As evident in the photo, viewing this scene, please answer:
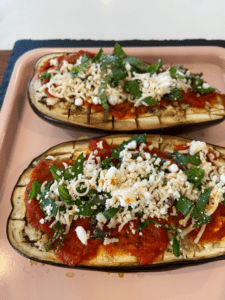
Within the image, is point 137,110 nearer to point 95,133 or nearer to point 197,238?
point 95,133

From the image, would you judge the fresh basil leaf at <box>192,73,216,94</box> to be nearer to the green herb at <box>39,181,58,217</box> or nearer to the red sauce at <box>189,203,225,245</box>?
the red sauce at <box>189,203,225,245</box>

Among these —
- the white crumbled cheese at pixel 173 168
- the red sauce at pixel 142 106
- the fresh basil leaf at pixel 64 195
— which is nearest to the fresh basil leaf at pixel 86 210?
the fresh basil leaf at pixel 64 195

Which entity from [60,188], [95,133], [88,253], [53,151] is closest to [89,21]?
[95,133]

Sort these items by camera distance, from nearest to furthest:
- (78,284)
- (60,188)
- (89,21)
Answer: (60,188) < (78,284) < (89,21)

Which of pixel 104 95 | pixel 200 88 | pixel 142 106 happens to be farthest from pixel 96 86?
pixel 200 88

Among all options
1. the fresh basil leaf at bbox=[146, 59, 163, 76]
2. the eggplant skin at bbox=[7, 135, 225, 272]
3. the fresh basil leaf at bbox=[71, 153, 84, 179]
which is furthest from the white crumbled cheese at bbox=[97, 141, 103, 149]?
the fresh basil leaf at bbox=[146, 59, 163, 76]

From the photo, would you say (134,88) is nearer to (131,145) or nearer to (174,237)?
(131,145)

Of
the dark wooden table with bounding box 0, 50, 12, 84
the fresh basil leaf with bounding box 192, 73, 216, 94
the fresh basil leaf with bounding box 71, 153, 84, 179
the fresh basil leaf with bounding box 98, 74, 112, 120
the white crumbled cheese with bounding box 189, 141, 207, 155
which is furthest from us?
the dark wooden table with bounding box 0, 50, 12, 84
